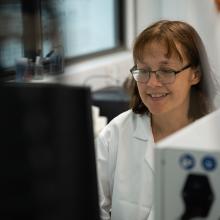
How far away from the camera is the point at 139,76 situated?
1.31m

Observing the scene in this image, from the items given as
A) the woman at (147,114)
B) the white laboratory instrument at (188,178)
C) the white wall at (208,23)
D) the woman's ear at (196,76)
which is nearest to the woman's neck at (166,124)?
the woman at (147,114)

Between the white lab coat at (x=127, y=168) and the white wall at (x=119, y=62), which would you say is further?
the white wall at (x=119, y=62)

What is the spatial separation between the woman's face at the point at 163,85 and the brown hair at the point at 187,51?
0.02m

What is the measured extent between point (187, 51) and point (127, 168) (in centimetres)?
→ 36

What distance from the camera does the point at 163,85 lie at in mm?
1318

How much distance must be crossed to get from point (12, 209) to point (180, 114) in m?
0.78

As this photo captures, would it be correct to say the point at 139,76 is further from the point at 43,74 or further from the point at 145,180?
the point at 43,74

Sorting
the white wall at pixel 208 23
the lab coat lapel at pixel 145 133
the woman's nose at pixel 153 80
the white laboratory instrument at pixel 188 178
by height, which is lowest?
the lab coat lapel at pixel 145 133

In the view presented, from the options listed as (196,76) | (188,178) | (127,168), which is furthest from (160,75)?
(188,178)

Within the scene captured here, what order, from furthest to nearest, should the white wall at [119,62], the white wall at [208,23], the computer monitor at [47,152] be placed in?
1. the white wall at [119,62]
2. the white wall at [208,23]
3. the computer monitor at [47,152]

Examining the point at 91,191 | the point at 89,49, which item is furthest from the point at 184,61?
the point at 89,49

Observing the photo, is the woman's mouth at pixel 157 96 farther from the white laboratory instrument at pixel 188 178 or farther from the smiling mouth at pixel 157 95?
the white laboratory instrument at pixel 188 178

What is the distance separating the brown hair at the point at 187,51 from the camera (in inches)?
51.3

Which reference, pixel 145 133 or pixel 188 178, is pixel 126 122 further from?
pixel 188 178
